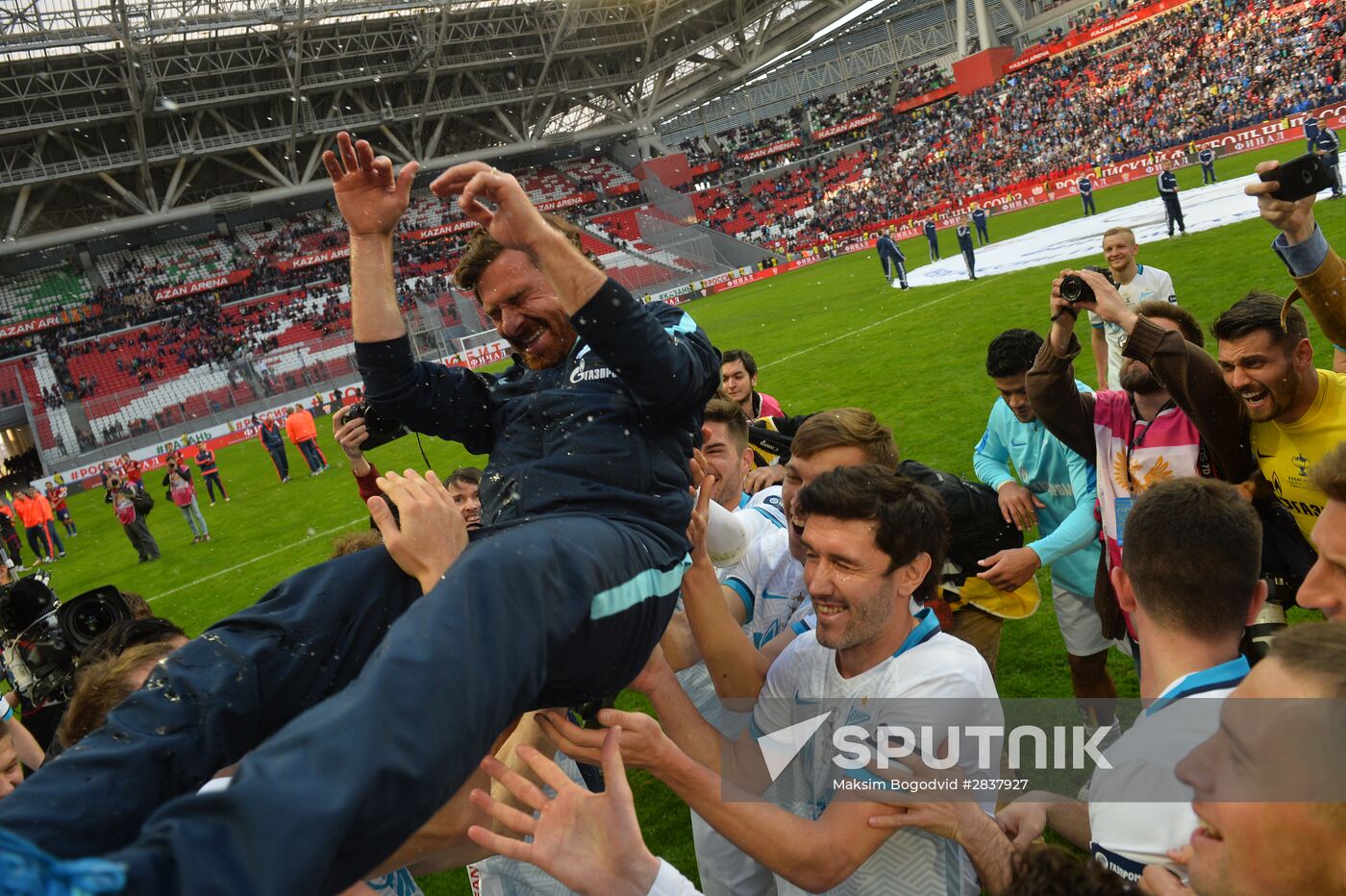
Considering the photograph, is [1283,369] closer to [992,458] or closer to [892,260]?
[992,458]

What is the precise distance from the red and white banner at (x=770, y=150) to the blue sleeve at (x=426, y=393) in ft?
195

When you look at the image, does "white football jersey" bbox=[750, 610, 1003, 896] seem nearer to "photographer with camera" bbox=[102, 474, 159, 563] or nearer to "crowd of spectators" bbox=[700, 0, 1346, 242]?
"photographer with camera" bbox=[102, 474, 159, 563]

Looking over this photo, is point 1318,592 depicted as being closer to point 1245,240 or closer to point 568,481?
point 568,481

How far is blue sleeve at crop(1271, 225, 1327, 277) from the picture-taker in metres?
3.34

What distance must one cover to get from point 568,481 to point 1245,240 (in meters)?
16.9

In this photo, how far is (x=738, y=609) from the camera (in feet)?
12.2

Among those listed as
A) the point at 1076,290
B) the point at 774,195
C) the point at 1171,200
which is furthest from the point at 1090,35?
the point at 1076,290

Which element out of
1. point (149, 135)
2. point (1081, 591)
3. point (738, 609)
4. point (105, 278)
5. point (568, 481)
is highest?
point (149, 135)

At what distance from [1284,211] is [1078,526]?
63.8 inches

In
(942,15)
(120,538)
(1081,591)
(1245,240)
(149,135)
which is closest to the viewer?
(1081,591)

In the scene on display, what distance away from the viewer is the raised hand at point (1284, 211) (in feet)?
10.7

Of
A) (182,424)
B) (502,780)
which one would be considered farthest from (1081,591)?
(182,424)

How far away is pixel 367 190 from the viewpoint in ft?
9.63

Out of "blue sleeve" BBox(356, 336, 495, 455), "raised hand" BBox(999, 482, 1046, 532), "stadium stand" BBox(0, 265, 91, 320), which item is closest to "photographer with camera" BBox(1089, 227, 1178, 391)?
"raised hand" BBox(999, 482, 1046, 532)
